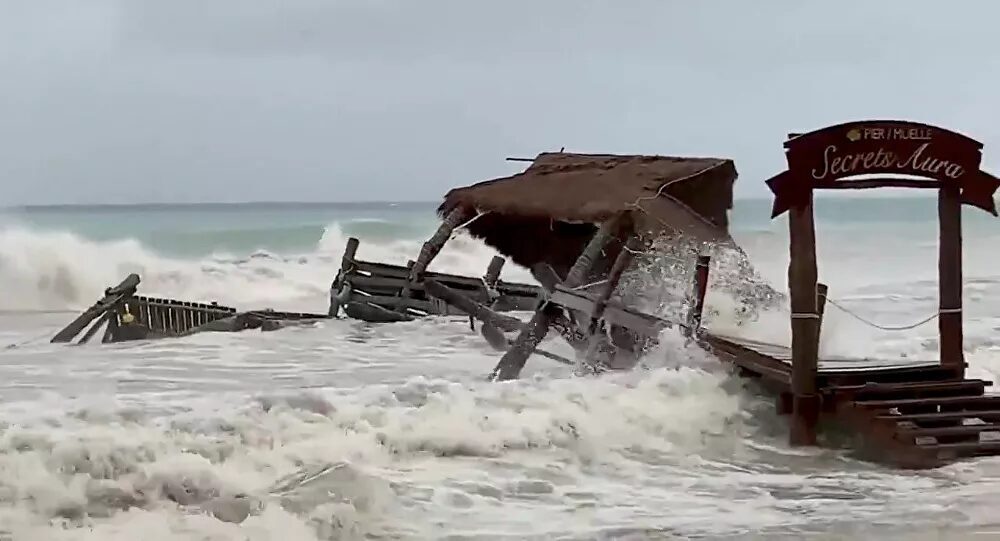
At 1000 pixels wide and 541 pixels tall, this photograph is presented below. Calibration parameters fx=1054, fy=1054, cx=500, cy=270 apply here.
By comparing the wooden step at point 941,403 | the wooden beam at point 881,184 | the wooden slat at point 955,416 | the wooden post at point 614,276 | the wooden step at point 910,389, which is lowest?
the wooden slat at point 955,416

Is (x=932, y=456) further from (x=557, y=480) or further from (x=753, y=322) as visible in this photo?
(x=753, y=322)

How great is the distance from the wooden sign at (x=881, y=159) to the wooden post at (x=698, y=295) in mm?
1916

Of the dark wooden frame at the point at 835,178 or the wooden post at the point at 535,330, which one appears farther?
the wooden post at the point at 535,330

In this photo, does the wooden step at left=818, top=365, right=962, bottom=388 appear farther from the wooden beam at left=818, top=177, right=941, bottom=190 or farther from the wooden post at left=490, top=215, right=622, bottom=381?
the wooden post at left=490, top=215, right=622, bottom=381

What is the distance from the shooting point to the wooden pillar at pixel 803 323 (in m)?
6.84

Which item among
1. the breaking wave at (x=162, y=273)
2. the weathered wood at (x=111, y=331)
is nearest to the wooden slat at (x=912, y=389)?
the weathered wood at (x=111, y=331)

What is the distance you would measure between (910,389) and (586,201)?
3.02m

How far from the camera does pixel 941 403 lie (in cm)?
700

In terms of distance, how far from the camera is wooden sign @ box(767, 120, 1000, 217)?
22.5 ft

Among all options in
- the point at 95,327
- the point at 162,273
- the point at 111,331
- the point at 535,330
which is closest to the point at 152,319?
the point at 111,331

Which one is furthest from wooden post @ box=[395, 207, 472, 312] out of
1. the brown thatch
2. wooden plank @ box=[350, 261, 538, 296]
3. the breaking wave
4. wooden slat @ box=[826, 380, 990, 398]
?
the breaking wave

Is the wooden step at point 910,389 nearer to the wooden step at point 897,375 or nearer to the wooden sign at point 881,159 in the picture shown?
the wooden step at point 897,375

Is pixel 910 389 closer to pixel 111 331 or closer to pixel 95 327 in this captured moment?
pixel 111 331

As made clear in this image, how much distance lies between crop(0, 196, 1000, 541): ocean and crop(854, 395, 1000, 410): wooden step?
37 cm
